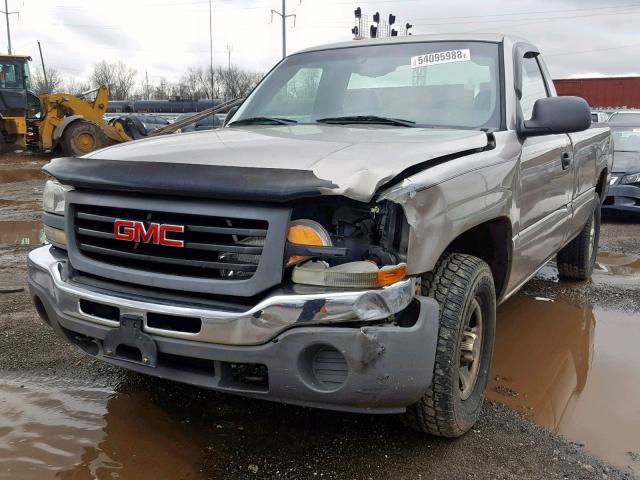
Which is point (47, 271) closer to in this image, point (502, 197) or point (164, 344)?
point (164, 344)

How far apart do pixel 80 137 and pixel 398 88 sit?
17627 mm

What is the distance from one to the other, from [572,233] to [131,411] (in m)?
3.41

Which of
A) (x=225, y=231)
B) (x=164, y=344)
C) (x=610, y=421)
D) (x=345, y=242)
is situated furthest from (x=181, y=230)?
(x=610, y=421)

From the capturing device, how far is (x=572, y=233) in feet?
15.3

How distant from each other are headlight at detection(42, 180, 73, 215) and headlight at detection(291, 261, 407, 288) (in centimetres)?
131

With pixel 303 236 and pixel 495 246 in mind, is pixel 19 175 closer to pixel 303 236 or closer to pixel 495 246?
pixel 495 246

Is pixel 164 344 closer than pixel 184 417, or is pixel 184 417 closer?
pixel 164 344

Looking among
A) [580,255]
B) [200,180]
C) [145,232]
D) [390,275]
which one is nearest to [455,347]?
Result: [390,275]

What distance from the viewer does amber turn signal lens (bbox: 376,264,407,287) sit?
7.02 feet

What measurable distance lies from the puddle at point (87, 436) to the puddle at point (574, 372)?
5.65 ft

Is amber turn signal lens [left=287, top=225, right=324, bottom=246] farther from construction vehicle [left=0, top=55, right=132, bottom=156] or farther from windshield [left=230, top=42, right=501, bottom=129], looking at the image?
construction vehicle [left=0, top=55, right=132, bottom=156]

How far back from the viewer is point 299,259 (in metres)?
2.21

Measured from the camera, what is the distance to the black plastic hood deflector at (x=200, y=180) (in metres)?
2.12

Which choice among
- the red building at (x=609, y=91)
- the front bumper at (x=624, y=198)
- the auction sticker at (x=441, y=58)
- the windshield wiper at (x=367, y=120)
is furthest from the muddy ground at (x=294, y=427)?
the red building at (x=609, y=91)
